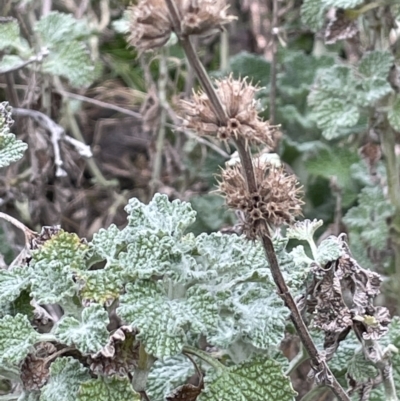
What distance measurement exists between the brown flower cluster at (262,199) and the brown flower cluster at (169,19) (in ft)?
0.47

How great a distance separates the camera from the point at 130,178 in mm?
1646

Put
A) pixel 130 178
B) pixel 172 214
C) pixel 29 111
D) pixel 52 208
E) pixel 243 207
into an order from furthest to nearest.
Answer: pixel 130 178 < pixel 52 208 < pixel 29 111 < pixel 172 214 < pixel 243 207

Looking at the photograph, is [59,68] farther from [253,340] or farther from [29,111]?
[253,340]

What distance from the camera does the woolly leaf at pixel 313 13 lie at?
104 cm

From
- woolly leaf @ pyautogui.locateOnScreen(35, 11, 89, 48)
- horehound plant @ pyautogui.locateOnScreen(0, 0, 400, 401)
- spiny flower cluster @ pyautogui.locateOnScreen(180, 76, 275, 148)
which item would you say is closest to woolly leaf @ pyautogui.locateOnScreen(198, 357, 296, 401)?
horehound plant @ pyautogui.locateOnScreen(0, 0, 400, 401)

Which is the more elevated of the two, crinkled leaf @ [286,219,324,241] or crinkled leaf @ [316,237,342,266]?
crinkled leaf @ [316,237,342,266]

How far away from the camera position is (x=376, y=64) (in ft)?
3.31

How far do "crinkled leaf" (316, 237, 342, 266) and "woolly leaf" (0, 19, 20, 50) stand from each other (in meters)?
0.64

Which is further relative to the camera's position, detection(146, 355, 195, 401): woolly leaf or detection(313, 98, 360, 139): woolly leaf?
detection(313, 98, 360, 139): woolly leaf

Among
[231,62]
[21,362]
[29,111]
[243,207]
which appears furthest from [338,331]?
[231,62]

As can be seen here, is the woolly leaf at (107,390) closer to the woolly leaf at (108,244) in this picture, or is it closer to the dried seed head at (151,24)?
the woolly leaf at (108,244)

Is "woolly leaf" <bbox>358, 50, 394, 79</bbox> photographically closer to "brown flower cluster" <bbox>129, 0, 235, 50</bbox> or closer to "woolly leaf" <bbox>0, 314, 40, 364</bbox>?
"brown flower cluster" <bbox>129, 0, 235, 50</bbox>

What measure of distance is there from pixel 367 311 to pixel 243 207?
0.21 metres

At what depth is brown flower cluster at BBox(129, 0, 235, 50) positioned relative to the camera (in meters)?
0.62
